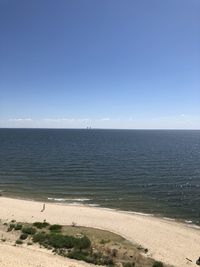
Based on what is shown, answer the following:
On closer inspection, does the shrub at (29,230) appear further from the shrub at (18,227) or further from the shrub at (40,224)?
the shrub at (40,224)

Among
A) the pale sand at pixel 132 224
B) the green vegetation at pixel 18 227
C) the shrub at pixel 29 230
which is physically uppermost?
the shrub at pixel 29 230

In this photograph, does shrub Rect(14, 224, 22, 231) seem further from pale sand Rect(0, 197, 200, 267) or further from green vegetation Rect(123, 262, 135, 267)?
green vegetation Rect(123, 262, 135, 267)

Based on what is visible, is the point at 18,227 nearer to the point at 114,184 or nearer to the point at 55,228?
the point at 55,228

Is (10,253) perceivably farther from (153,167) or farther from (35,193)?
(153,167)

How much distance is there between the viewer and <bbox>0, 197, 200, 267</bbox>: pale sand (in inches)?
1309

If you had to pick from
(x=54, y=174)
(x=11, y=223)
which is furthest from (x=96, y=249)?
(x=54, y=174)

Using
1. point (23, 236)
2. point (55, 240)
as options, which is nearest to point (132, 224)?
point (55, 240)

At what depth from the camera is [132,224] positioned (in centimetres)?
4172

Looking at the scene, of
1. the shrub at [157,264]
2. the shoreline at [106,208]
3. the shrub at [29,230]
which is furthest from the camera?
the shoreline at [106,208]

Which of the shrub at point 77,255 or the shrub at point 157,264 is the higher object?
the shrub at point 77,255

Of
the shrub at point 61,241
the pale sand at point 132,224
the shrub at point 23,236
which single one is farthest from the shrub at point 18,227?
the shrub at point 61,241

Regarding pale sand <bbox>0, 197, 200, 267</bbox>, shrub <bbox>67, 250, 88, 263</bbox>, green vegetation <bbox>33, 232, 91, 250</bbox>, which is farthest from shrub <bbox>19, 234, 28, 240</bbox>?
pale sand <bbox>0, 197, 200, 267</bbox>

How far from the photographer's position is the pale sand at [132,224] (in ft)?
109

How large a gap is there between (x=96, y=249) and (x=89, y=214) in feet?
48.4
